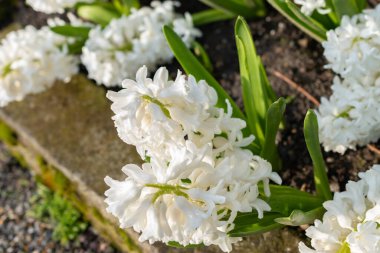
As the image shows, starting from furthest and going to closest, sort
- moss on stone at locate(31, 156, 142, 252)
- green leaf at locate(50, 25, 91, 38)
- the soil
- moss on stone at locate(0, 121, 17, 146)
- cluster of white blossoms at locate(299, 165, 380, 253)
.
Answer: moss on stone at locate(0, 121, 17, 146), green leaf at locate(50, 25, 91, 38), moss on stone at locate(31, 156, 142, 252), the soil, cluster of white blossoms at locate(299, 165, 380, 253)

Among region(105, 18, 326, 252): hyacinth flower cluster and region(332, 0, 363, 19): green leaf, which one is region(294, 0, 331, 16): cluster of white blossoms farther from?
region(105, 18, 326, 252): hyacinth flower cluster

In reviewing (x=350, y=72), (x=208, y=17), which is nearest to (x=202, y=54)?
(x=208, y=17)

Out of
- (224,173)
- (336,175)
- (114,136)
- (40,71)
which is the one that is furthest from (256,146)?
(40,71)

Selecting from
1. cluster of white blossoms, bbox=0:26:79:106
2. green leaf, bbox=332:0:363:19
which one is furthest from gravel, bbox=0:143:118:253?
green leaf, bbox=332:0:363:19

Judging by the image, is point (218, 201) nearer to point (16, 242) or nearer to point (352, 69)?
point (352, 69)

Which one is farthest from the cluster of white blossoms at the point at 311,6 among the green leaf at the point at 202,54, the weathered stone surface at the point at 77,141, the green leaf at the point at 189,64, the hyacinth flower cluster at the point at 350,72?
the weathered stone surface at the point at 77,141

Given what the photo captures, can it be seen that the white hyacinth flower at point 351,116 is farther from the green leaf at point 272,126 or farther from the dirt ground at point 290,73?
the green leaf at point 272,126

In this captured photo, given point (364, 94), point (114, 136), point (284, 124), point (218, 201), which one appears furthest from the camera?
point (114, 136)
